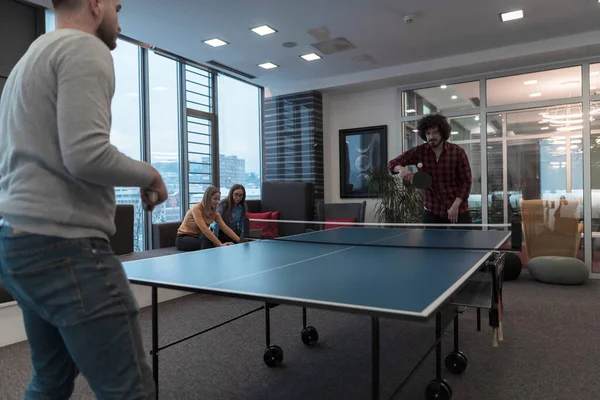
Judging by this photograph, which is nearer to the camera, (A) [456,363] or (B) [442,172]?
(A) [456,363]

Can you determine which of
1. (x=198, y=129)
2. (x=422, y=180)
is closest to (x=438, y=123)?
(x=422, y=180)

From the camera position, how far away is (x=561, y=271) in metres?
4.77

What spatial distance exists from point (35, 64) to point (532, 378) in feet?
8.51

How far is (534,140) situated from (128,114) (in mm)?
5086

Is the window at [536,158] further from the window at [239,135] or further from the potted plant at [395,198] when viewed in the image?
the window at [239,135]

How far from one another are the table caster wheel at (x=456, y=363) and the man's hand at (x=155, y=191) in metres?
2.02

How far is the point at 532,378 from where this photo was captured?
235cm

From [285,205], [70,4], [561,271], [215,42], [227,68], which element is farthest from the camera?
[285,205]

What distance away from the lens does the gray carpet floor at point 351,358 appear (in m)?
→ 2.23

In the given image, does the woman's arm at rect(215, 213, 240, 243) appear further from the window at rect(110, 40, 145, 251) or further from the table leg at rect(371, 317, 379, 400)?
the table leg at rect(371, 317, 379, 400)

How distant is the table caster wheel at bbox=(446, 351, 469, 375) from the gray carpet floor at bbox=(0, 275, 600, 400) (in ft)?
0.13

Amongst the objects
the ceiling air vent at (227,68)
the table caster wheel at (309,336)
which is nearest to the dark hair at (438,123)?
the table caster wheel at (309,336)

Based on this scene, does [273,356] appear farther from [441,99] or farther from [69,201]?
[441,99]

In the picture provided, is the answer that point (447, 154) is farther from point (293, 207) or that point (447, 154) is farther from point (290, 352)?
point (293, 207)
